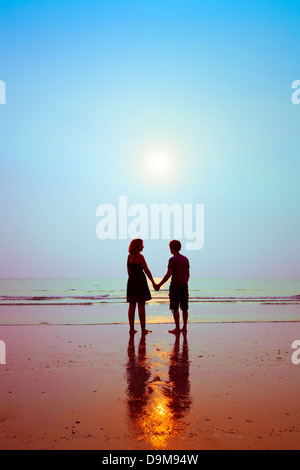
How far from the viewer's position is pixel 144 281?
26.5 ft

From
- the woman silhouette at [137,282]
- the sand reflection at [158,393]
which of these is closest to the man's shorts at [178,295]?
the woman silhouette at [137,282]

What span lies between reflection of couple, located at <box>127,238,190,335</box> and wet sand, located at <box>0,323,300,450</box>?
1.05m

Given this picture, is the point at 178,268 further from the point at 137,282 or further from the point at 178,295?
the point at 137,282

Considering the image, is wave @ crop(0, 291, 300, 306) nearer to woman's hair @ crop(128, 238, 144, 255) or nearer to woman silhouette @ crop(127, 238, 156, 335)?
woman silhouette @ crop(127, 238, 156, 335)

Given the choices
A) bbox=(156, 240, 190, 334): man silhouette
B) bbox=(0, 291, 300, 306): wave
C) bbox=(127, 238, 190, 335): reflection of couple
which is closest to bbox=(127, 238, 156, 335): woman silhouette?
bbox=(127, 238, 190, 335): reflection of couple

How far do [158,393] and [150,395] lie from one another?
10 cm

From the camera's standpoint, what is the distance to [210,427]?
111 inches

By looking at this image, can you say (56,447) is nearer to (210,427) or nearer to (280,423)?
(210,427)

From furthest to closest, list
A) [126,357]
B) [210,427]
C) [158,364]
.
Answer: [126,357] < [158,364] < [210,427]

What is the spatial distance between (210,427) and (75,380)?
193cm

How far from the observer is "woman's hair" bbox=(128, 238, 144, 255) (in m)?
8.02

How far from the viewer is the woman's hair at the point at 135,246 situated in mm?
8021

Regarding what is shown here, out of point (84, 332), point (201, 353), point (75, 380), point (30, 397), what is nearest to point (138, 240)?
point (84, 332)
